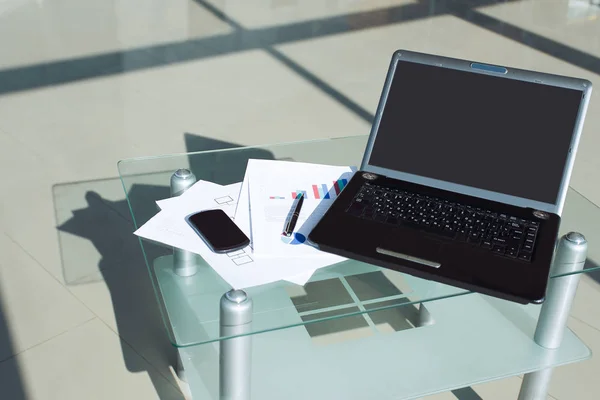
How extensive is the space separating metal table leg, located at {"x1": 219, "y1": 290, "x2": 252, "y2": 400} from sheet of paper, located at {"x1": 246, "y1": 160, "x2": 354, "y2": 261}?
0.17 m

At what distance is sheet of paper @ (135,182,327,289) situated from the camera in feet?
5.01

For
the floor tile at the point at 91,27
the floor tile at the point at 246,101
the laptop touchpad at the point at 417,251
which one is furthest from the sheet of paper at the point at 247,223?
the floor tile at the point at 91,27

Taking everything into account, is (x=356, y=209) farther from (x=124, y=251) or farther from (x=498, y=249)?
(x=124, y=251)

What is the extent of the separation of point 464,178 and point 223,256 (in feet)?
1.82

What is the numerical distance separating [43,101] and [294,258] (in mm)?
2261

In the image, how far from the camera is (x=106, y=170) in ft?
9.82

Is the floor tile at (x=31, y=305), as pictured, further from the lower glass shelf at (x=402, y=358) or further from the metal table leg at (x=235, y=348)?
the metal table leg at (x=235, y=348)

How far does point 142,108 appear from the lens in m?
3.45

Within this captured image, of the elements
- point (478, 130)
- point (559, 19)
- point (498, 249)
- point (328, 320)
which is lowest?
point (328, 320)

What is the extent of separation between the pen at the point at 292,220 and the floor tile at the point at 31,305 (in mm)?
903

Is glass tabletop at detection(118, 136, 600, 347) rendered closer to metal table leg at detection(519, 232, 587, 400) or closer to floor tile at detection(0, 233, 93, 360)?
metal table leg at detection(519, 232, 587, 400)

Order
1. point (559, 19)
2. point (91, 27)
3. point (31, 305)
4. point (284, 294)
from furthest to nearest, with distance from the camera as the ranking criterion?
point (559, 19), point (91, 27), point (31, 305), point (284, 294)

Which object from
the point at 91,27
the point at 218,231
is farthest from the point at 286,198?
the point at 91,27

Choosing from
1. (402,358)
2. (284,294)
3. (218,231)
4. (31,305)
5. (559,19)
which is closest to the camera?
(284,294)
